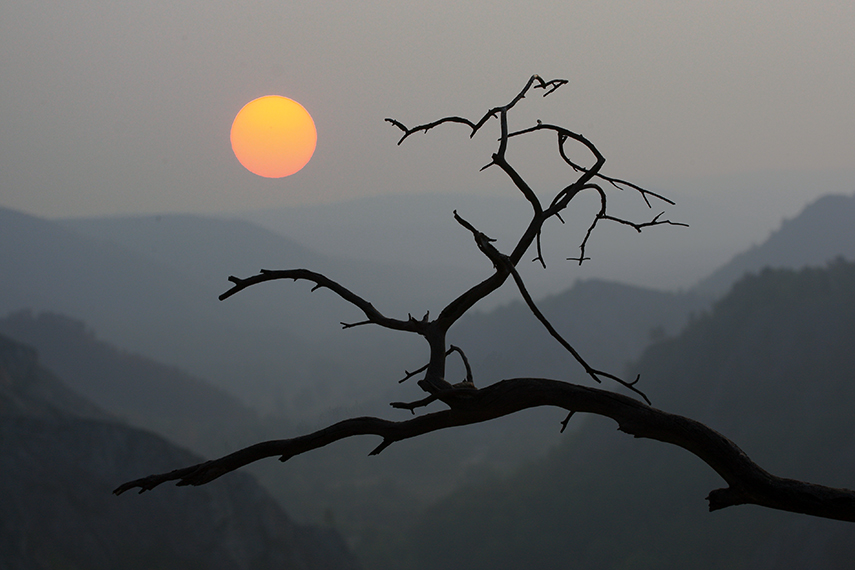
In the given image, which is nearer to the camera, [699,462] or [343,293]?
[343,293]

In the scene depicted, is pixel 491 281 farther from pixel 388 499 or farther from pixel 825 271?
pixel 388 499

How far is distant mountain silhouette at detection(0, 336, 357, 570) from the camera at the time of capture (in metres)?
64.5

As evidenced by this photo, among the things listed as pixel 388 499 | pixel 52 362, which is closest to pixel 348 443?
pixel 388 499

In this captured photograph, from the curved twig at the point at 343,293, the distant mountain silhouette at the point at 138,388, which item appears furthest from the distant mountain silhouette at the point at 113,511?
the distant mountain silhouette at the point at 138,388

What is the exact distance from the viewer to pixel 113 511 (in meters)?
70.8

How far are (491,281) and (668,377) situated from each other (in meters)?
120

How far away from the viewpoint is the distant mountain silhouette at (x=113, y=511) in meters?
64.5

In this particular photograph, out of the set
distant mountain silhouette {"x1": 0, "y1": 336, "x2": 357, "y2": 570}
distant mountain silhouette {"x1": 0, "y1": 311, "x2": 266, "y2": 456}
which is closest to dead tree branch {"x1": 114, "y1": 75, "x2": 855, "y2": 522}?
distant mountain silhouette {"x1": 0, "y1": 336, "x2": 357, "y2": 570}

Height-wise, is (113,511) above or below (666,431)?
below

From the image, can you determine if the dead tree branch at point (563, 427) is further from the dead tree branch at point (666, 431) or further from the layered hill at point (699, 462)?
the layered hill at point (699, 462)

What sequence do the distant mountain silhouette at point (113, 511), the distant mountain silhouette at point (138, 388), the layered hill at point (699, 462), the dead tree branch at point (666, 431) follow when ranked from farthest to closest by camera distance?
1. the distant mountain silhouette at point (138, 388)
2. the layered hill at point (699, 462)
3. the distant mountain silhouette at point (113, 511)
4. the dead tree branch at point (666, 431)

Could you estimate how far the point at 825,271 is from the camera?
4606 inches

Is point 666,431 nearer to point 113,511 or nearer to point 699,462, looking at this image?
point 113,511

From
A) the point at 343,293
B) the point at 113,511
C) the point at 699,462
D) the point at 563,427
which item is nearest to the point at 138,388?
the point at 113,511
